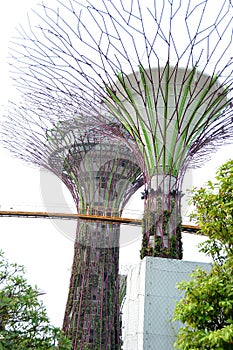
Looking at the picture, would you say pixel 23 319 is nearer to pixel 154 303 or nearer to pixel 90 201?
pixel 154 303

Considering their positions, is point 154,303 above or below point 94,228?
below

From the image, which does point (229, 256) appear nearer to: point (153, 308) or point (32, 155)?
point (153, 308)

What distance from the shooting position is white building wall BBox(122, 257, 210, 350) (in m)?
7.20

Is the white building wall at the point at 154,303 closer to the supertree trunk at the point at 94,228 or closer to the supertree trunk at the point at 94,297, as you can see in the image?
the supertree trunk at the point at 94,297

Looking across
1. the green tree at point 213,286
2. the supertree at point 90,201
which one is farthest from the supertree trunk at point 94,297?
the green tree at point 213,286

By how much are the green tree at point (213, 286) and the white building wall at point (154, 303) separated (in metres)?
2.18

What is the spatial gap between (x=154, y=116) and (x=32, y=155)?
645 centimetres

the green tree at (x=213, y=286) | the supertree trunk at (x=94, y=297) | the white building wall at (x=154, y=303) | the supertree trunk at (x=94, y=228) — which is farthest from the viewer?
the supertree trunk at (x=94, y=228)

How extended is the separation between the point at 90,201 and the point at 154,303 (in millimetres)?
9548

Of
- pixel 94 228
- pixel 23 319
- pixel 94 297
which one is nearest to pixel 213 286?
pixel 23 319

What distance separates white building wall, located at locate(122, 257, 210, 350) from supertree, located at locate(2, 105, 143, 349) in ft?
22.3

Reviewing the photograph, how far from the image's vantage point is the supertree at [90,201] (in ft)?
47.8

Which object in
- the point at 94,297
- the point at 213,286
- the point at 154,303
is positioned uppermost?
the point at 213,286

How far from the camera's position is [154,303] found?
7410mm
